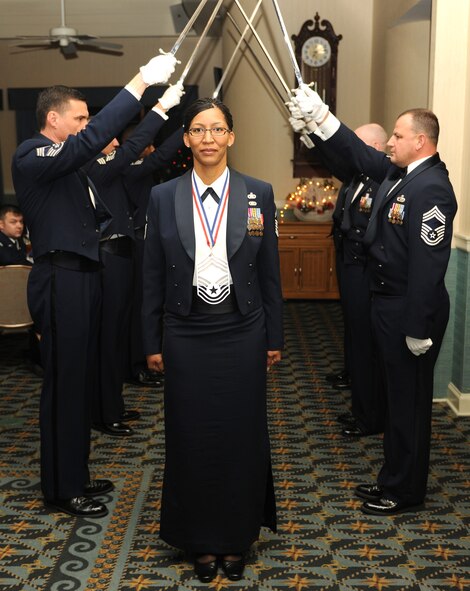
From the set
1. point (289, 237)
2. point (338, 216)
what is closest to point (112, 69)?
point (289, 237)

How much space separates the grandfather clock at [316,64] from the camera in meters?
9.07

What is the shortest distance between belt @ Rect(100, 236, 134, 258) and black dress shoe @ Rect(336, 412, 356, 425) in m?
1.59

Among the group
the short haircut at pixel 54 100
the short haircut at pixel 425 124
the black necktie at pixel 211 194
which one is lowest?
the black necktie at pixel 211 194

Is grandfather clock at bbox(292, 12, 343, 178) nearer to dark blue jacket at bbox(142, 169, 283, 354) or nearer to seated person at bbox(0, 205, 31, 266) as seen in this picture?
seated person at bbox(0, 205, 31, 266)

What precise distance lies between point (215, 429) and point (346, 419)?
80.8 inches

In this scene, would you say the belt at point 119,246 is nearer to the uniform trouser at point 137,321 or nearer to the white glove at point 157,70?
the uniform trouser at point 137,321

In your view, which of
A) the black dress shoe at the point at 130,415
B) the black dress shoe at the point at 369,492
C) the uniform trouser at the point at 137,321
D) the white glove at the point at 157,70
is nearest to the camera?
the white glove at the point at 157,70

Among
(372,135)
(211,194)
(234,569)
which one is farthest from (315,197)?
(234,569)

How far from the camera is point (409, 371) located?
11.9ft

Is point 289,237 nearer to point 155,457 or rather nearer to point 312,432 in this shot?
point 312,432

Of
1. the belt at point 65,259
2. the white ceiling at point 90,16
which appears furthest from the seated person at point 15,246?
the white ceiling at point 90,16

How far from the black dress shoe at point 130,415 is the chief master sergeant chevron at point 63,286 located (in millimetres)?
1261

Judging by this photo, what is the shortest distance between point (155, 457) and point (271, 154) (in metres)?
5.50

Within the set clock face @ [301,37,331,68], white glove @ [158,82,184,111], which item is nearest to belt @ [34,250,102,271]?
white glove @ [158,82,184,111]
